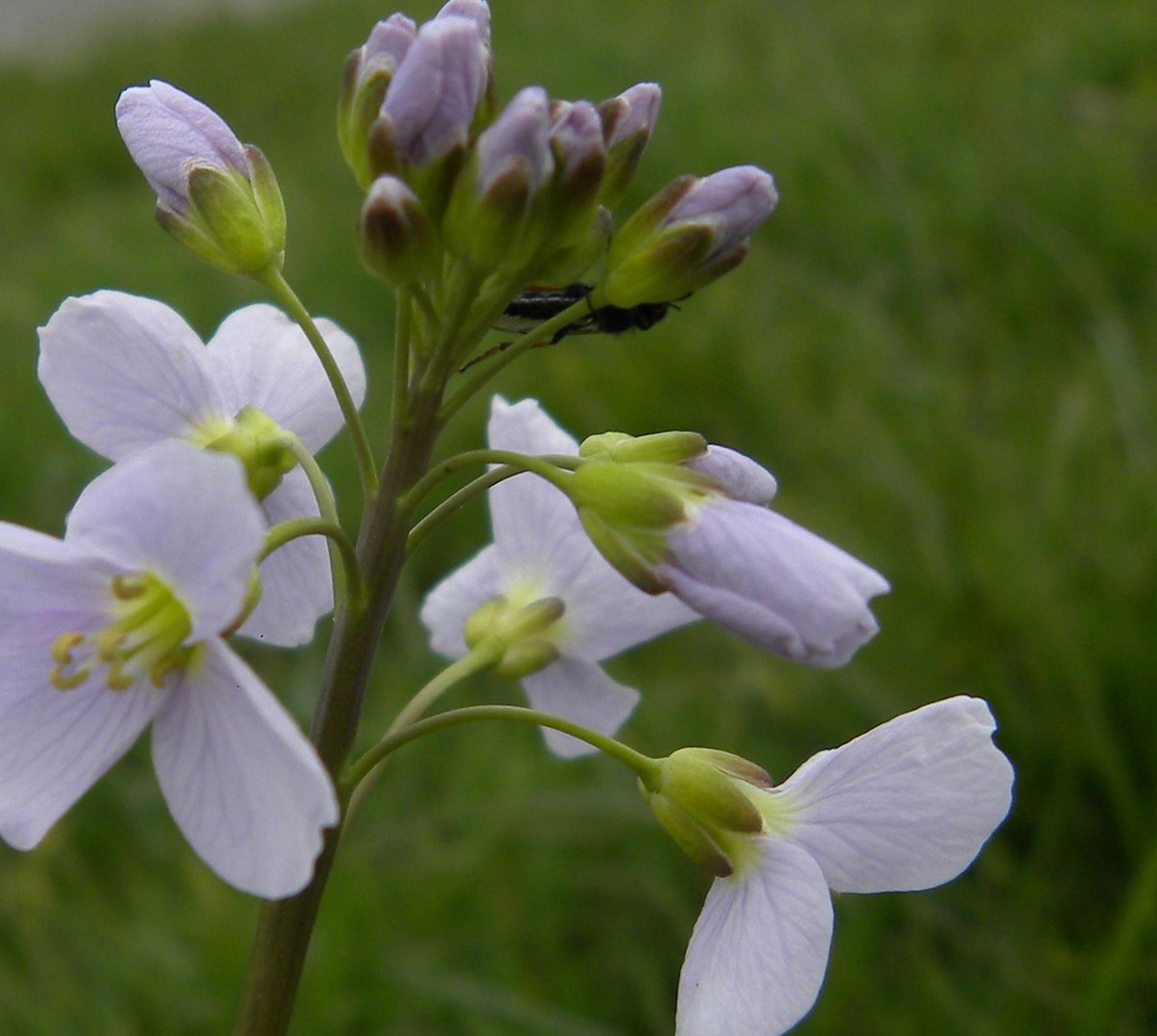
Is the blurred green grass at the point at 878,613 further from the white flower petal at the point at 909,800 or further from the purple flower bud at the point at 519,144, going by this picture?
the purple flower bud at the point at 519,144

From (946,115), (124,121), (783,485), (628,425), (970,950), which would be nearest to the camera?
(124,121)

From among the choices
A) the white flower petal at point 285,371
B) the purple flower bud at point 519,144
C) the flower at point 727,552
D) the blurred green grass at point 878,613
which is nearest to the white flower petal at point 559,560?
the white flower petal at point 285,371

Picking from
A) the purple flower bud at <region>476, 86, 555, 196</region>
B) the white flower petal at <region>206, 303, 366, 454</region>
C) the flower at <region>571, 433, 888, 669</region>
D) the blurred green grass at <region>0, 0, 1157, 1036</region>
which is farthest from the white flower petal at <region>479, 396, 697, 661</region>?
the blurred green grass at <region>0, 0, 1157, 1036</region>

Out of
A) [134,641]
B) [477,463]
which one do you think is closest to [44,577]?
[134,641]

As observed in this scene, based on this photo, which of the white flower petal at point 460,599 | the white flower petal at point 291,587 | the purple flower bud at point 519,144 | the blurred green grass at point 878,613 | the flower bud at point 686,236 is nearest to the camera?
the purple flower bud at point 519,144

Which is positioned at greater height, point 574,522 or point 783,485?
point 574,522

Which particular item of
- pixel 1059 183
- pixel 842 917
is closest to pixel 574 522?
pixel 842 917

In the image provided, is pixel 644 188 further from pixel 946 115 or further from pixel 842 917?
pixel 842 917
